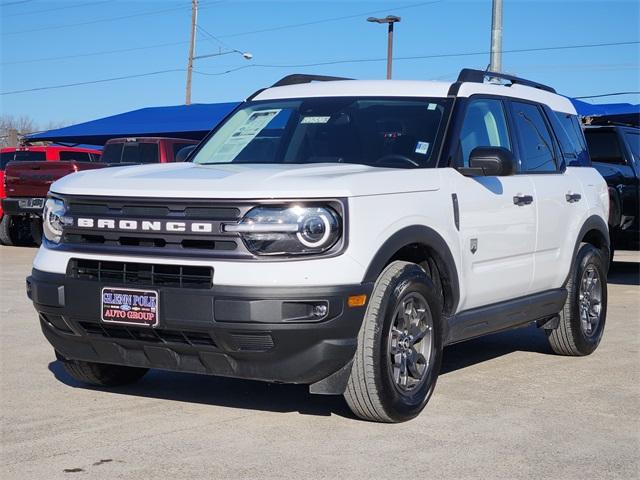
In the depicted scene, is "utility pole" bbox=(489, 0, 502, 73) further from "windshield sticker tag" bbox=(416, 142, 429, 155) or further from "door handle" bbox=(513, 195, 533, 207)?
"windshield sticker tag" bbox=(416, 142, 429, 155)

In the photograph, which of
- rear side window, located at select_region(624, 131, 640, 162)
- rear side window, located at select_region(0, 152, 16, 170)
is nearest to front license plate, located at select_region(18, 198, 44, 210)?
rear side window, located at select_region(0, 152, 16, 170)

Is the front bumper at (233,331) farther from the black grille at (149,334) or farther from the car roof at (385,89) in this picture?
the car roof at (385,89)

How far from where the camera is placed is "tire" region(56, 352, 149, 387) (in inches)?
231

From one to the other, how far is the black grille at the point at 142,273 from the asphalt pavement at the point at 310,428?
2.47 ft

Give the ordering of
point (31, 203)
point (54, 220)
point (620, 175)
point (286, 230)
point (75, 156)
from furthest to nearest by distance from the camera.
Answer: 1. point (75, 156)
2. point (31, 203)
3. point (620, 175)
4. point (54, 220)
5. point (286, 230)

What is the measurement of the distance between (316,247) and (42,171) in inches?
520

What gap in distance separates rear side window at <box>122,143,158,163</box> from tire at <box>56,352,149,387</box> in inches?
463

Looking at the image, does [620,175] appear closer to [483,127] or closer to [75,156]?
[483,127]

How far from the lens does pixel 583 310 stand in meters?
7.65

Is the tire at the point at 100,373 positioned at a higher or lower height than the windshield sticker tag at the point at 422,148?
lower

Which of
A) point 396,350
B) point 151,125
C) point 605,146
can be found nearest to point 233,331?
point 396,350

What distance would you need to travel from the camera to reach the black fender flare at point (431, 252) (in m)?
4.99

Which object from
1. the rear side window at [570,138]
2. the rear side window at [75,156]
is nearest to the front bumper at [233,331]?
the rear side window at [570,138]

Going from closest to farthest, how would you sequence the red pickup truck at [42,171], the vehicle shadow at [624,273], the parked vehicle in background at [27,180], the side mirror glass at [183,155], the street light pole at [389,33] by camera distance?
the side mirror glass at [183,155] < the vehicle shadow at [624,273] < the red pickup truck at [42,171] < the parked vehicle in background at [27,180] < the street light pole at [389,33]
